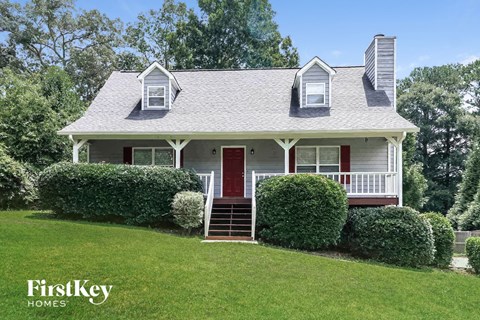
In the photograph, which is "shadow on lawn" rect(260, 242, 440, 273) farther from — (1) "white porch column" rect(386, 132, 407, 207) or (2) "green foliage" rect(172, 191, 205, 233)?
(1) "white porch column" rect(386, 132, 407, 207)

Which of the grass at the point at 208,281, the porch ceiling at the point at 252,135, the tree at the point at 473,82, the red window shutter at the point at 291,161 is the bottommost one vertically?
the grass at the point at 208,281

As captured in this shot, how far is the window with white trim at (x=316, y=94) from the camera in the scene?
1509cm

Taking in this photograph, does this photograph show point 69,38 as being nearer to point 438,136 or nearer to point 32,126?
point 32,126

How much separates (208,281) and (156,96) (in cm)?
1037

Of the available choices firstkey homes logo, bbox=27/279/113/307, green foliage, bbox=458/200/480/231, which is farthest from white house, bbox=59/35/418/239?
green foliage, bbox=458/200/480/231

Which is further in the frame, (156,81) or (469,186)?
(469,186)

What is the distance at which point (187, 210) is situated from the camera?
11.5 metres

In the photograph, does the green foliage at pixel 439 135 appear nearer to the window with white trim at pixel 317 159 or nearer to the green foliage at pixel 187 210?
the window with white trim at pixel 317 159

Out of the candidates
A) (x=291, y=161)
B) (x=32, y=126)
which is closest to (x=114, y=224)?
(x=291, y=161)

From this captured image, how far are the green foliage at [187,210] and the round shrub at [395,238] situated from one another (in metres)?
4.71

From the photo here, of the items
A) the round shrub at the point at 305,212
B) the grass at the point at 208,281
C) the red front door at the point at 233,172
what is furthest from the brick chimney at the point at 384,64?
the grass at the point at 208,281

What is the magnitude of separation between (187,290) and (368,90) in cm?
1224

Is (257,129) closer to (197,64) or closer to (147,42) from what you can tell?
(197,64)

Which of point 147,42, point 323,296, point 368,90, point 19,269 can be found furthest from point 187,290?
point 147,42
